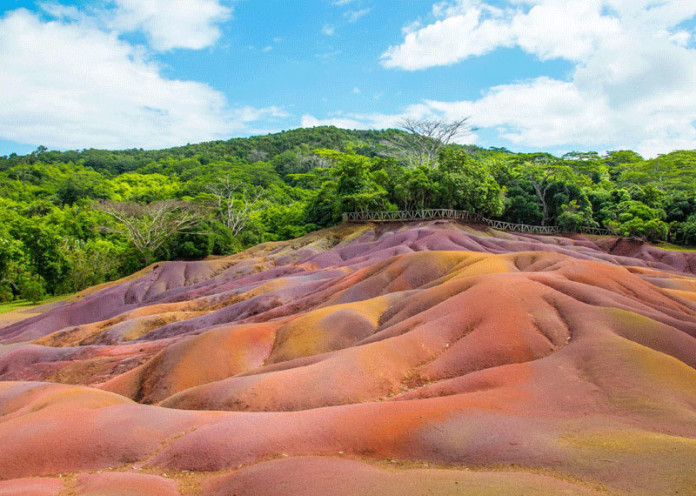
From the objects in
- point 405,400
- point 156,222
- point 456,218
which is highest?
point 456,218

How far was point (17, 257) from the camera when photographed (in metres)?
55.8

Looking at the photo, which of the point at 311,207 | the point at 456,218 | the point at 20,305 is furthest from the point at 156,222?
the point at 456,218

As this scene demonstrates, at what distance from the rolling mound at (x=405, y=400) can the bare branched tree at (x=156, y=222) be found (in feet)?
103

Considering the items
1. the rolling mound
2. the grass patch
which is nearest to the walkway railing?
the rolling mound

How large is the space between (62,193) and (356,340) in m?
82.2

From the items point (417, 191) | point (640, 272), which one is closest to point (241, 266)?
point (417, 191)

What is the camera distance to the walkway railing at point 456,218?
60.4m

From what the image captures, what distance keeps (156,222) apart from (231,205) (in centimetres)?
1459

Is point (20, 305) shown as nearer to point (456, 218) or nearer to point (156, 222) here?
point (156, 222)

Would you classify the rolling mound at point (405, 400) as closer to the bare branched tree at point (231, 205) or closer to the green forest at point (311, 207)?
the green forest at point (311, 207)

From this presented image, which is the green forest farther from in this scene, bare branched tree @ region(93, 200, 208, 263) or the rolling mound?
the rolling mound

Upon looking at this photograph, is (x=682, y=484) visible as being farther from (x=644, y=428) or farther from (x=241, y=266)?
(x=241, y=266)

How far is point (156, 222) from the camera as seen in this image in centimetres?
5838

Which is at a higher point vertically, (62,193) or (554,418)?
(62,193)
